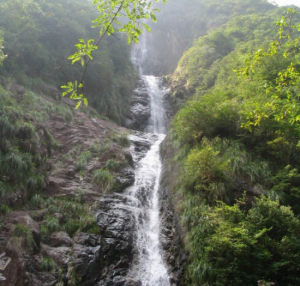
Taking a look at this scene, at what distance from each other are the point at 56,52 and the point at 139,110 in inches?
337

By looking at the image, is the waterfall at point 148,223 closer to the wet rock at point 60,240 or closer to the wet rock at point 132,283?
the wet rock at point 132,283

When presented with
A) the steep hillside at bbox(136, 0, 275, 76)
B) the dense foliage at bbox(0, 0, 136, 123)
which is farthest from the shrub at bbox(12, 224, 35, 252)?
the steep hillside at bbox(136, 0, 275, 76)

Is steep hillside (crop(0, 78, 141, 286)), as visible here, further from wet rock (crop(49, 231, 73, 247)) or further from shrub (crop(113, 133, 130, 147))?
shrub (crop(113, 133, 130, 147))

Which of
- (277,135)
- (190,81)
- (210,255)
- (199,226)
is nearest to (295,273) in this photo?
(210,255)

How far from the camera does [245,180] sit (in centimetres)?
808

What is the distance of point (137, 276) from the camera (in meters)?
7.63

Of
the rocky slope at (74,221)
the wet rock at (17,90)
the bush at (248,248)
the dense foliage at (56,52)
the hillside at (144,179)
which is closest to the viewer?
the bush at (248,248)

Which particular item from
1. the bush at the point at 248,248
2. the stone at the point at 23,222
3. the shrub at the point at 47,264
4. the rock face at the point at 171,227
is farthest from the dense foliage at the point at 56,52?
the bush at the point at 248,248

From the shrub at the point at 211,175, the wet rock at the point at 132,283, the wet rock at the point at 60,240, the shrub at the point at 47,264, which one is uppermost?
the shrub at the point at 211,175

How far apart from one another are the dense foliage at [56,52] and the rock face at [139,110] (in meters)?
0.73

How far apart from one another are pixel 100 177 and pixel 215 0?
1656 inches

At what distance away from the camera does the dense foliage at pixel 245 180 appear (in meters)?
5.31

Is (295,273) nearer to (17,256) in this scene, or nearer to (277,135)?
(277,135)

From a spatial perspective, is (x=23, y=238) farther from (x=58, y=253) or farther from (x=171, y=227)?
(x=171, y=227)
